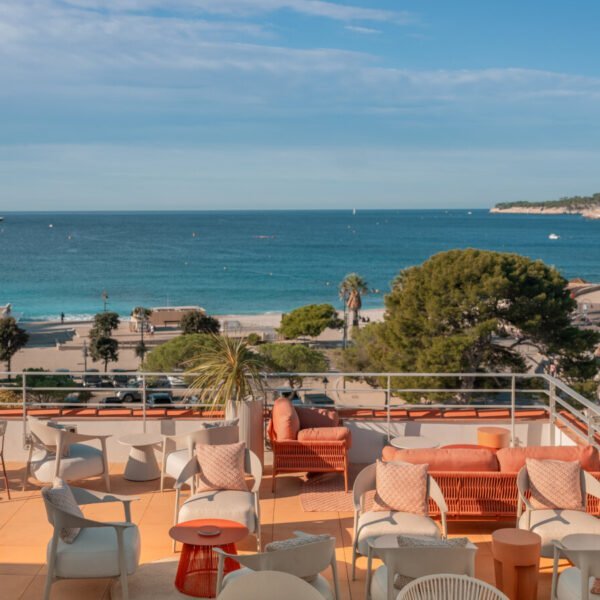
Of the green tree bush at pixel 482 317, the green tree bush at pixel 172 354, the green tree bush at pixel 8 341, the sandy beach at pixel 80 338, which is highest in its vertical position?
the green tree bush at pixel 482 317

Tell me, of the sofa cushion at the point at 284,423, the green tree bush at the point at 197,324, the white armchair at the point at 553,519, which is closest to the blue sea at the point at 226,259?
the green tree bush at the point at 197,324

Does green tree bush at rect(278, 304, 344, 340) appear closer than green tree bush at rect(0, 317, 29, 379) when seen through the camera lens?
No

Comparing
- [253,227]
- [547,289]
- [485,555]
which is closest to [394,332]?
[547,289]

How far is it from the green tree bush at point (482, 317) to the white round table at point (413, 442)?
1764cm

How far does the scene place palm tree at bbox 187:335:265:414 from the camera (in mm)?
7980

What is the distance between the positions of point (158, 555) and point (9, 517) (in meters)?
1.70

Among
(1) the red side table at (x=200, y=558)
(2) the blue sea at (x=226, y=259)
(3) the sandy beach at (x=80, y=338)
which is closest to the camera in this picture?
(1) the red side table at (x=200, y=558)

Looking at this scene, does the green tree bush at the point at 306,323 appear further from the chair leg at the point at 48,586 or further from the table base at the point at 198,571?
the chair leg at the point at 48,586

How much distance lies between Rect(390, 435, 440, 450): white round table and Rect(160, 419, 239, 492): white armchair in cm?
173

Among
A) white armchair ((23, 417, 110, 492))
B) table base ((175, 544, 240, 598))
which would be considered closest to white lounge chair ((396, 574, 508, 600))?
table base ((175, 544, 240, 598))

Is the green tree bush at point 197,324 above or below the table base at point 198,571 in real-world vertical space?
below

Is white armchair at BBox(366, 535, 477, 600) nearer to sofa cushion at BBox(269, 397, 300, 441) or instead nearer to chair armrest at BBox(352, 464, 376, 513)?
chair armrest at BBox(352, 464, 376, 513)

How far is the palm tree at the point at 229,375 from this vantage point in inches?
314

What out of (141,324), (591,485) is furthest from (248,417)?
(141,324)
